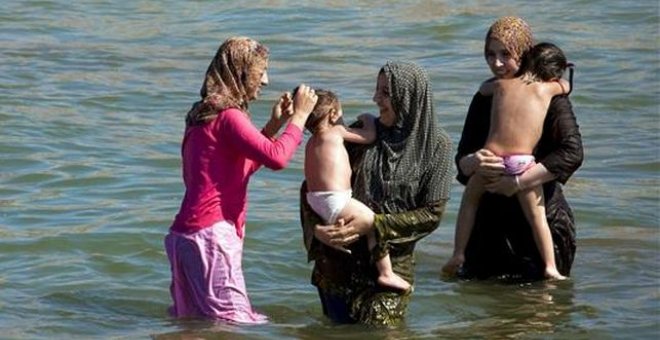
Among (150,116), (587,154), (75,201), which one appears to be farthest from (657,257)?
(150,116)

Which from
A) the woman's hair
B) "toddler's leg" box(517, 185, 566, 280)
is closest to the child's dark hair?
"toddler's leg" box(517, 185, 566, 280)

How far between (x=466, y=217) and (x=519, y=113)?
71cm

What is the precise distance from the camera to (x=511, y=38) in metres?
8.67

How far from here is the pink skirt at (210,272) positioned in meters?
7.74

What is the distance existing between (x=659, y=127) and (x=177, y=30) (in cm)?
698

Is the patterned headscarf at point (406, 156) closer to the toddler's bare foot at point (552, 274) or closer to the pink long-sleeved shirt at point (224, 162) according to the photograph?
the pink long-sleeved shirt at point (224, 162)

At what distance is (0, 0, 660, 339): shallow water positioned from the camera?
29.2ft

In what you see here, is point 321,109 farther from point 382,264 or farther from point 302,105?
point 382,264

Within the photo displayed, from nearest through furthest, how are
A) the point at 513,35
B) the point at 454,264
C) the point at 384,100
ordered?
the point at 384,100, the point at 513,35, the point at 454,264

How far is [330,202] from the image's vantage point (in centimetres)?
759

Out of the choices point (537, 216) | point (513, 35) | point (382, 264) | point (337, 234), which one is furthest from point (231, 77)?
point (537, 216)

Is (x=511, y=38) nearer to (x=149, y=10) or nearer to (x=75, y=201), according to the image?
(x=75, y=201)

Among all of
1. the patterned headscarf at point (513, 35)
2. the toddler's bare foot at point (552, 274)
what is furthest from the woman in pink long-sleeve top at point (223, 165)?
the toddler's bare foot at point (552, 274)

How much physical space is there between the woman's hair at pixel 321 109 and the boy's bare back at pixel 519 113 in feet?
4.86
